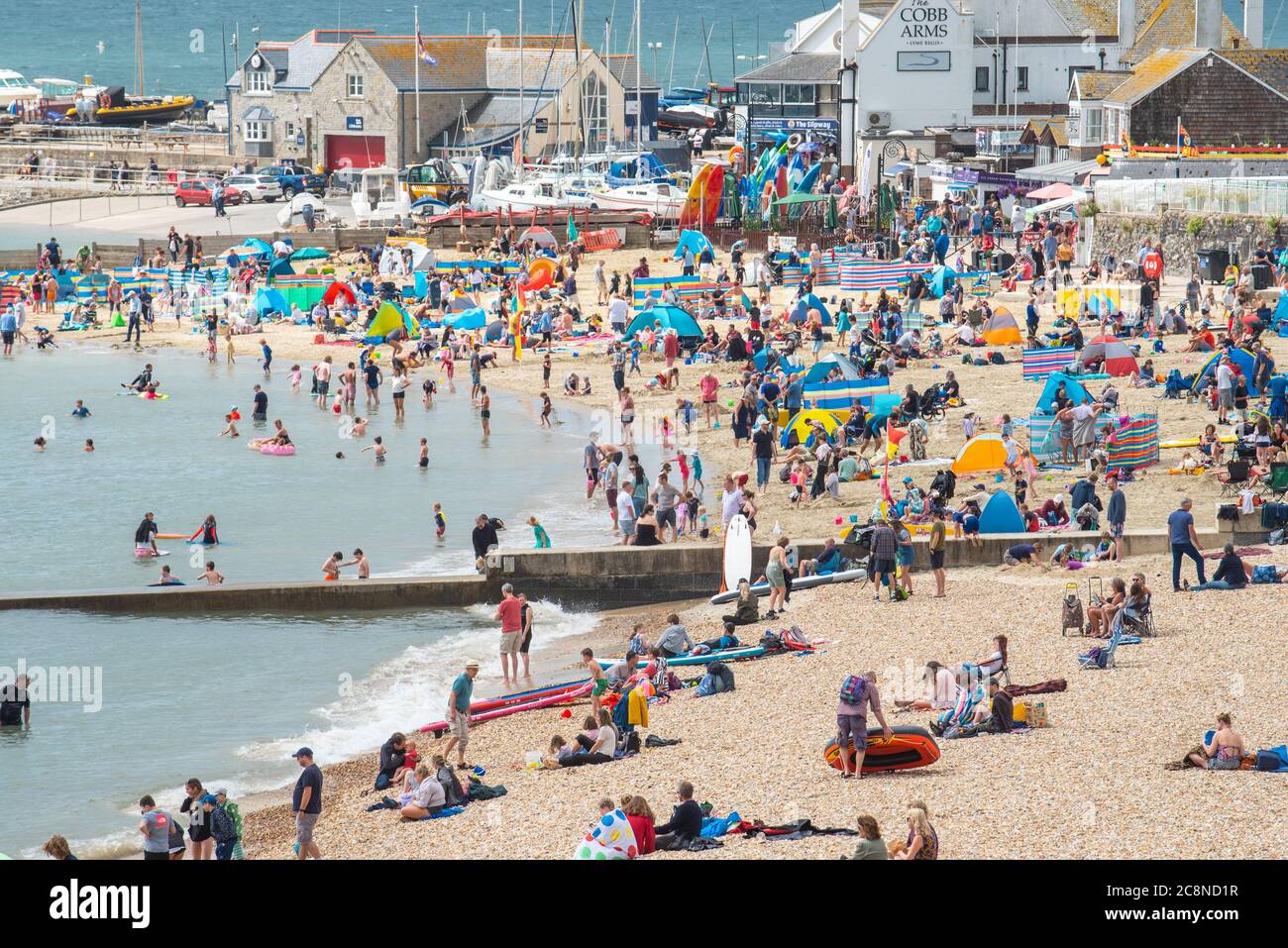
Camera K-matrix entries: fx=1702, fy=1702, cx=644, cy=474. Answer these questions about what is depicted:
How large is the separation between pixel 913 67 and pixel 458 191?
52.8ft

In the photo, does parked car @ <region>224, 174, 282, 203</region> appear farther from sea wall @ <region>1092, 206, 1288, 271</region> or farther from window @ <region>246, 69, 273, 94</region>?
sea wall @ <region>1092, 206, 1288, 271</region>

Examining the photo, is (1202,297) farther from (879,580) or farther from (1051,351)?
(879,580)

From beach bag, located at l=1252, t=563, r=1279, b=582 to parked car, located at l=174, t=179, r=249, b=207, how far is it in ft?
162

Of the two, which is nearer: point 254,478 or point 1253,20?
point 254,478

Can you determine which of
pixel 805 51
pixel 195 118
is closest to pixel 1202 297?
pixel 805 51

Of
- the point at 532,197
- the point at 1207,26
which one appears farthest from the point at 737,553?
the point at 532,197

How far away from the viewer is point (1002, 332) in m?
34.1

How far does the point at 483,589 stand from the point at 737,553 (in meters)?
3.42

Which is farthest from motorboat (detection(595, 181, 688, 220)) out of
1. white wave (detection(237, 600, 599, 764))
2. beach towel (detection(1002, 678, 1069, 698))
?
beach towel (detection(1002, 678, 1069, 698))

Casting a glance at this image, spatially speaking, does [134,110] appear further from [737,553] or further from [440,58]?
[737,553]

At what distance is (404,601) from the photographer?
2172 centimetres

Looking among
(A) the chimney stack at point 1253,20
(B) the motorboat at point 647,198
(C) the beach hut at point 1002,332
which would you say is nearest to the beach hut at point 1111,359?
(C) the beach hut at point 1002,332

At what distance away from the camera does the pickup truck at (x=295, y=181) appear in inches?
2477

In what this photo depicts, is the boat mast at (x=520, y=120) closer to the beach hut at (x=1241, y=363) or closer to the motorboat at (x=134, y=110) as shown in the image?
the motorboat at (x=134, y=110)
